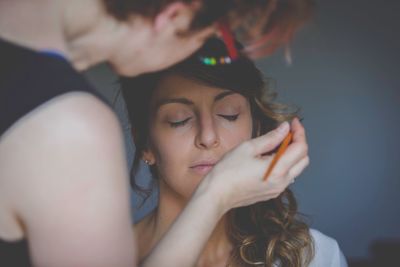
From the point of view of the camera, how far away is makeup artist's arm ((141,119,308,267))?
904mm

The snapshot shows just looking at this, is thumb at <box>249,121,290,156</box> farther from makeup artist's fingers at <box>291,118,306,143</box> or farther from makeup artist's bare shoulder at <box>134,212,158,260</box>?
makeup artist's bare shoulder at <box>134,212,158,260</box>

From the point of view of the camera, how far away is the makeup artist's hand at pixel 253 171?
3.31 feet

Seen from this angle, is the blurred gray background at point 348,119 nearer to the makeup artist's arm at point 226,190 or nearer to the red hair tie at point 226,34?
the makeup artist's arm at point 226,190

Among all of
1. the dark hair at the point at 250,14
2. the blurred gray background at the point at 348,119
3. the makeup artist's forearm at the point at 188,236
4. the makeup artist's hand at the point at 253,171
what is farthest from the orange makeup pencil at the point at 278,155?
the blurred gray background at the point at 348,119

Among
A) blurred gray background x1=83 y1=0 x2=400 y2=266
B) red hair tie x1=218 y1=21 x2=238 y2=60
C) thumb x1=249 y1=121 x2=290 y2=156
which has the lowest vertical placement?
blurred gray background x1=83 y1=0 x2=400 y2=266

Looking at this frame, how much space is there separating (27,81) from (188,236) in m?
0.39

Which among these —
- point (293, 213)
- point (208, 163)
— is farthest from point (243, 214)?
point (208, 163)

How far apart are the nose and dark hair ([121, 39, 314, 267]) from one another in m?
0.11

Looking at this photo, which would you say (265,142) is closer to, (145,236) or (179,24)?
(179,24)

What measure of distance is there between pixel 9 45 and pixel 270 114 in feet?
3.21

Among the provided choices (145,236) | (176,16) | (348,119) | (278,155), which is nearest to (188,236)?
(278,155)

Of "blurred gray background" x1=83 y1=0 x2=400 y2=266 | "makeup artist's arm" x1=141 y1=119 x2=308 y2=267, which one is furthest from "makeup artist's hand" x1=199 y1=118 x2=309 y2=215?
"blurred gray background" x1=83 y1=0 x2=400 y2=266

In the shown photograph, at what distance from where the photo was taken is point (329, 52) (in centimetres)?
305

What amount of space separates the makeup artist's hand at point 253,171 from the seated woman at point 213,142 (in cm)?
30
